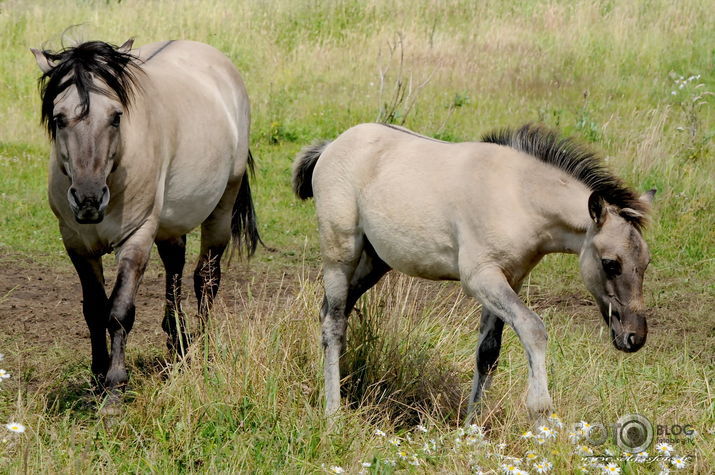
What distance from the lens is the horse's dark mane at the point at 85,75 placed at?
456 centimetres

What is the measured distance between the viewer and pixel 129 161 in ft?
15.9

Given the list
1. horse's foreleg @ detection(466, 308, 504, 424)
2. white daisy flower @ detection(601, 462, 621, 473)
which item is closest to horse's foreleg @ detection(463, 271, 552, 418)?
white daisy flower @ detection(601, 462, 621, 473)

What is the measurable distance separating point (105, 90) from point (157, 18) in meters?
10.6

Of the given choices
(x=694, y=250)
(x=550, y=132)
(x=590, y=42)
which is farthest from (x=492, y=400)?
(x=590, y=42)

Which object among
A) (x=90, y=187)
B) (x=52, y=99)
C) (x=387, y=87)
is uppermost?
(x=52, y=99)

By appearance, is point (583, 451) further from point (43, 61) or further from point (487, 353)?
point (43, 61)

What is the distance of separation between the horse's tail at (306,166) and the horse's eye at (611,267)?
187 centimetres

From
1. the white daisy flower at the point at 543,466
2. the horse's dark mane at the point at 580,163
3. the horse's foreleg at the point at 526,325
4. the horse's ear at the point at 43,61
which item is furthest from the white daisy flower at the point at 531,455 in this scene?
the horse's ear at the point at 43,61

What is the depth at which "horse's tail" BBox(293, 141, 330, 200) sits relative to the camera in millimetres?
5348

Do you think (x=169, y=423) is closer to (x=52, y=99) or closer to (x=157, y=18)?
(x=52, y=99)

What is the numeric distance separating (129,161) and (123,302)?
75cm

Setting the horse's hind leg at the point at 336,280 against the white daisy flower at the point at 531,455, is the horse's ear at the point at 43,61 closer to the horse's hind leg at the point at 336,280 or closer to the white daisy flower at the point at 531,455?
the horse's hind leg at the point at 336,280

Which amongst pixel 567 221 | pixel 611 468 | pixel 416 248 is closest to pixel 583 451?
pixel 611 468

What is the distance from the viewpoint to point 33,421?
13.8 ft
